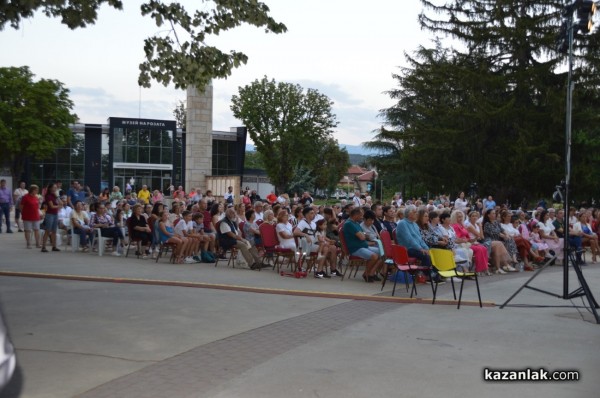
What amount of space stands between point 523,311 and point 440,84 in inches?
1314

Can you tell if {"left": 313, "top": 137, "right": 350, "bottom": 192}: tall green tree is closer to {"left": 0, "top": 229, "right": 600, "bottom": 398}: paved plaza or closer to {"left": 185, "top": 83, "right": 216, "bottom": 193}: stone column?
{"left": 185, "top": 83, "right": 216, "bottom": 193}: stone column

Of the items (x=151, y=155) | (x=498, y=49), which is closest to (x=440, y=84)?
(x=498, y=49)

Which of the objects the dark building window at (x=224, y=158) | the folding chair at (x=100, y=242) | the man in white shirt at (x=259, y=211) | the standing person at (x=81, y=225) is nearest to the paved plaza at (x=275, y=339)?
the folding chair at (x=100, y=242)

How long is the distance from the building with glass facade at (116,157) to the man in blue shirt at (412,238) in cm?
4737

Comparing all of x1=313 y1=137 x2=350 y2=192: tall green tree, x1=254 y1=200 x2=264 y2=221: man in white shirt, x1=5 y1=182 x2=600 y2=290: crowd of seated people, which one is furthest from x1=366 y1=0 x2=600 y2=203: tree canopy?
x1=313 y1=137 x2=350 y2=192: tall green tree

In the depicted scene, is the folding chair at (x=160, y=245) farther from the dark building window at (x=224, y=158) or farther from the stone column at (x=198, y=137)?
the dark building window at (x=224, y=158)

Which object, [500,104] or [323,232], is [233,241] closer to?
[323,232]

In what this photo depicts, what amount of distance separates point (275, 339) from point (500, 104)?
1387 inches

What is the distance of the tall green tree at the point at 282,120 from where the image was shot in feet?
223

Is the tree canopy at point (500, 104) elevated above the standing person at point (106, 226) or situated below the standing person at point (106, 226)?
above

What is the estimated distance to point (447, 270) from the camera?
33.7 ft

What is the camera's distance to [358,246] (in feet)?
43.2

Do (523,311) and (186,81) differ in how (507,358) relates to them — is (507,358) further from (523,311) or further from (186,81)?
(186,81)

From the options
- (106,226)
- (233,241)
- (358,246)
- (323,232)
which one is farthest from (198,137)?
(358,246)
